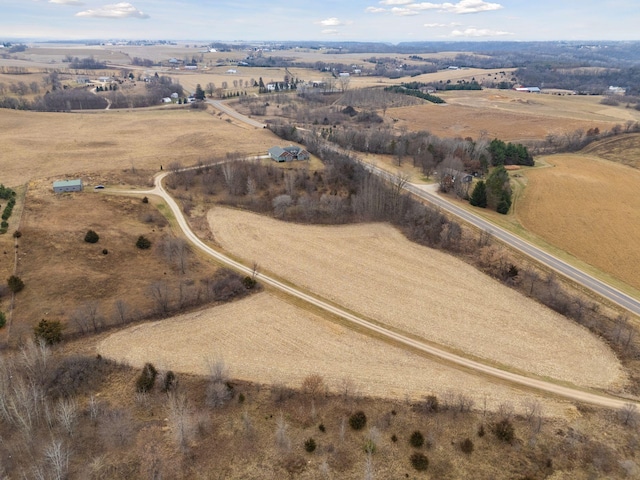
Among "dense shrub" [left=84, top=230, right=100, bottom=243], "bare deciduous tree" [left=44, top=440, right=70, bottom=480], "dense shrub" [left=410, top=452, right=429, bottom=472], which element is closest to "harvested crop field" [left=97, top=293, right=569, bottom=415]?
"dense shrub" [left=410, top=452, right=429, bottom=472]

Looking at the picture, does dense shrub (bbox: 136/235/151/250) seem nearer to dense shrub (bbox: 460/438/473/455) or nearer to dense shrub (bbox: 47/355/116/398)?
dense shrub (bbox: 47/355/116/398)

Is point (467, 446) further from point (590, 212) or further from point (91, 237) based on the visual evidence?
point (590, 212)

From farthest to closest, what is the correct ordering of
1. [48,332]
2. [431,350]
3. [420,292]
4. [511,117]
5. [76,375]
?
1. [511,117]
2. [420,292]
3. [431,350]
4. [48,332]
5. [76,375]

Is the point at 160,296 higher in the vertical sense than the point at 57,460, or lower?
higher

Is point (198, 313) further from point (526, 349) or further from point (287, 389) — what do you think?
point (526, 349)

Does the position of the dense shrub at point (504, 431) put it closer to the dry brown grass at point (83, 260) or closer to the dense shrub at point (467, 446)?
the dense shrub at point (467, 446)

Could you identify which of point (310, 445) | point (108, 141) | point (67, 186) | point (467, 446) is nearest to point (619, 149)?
point (467, 446)
